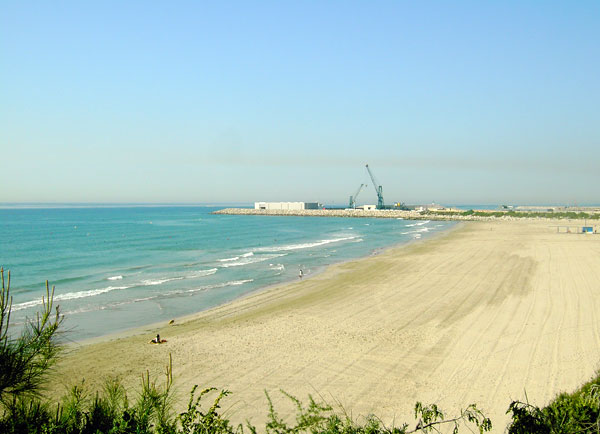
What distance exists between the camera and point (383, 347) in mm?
15867

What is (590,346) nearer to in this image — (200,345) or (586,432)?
(586,432)

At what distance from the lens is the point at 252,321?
66.7ft

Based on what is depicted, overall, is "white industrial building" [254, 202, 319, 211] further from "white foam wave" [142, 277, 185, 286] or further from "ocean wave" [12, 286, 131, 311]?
"ocean wave" [12, 286, 131, 311]

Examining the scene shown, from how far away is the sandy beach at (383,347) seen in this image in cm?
1216

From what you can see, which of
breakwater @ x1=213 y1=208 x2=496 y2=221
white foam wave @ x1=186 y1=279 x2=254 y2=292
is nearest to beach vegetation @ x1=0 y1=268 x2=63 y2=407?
white foam wave @ x1=186 y1=279 x2=254 y2=292

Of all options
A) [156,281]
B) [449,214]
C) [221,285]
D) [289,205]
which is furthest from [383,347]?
[289,205]

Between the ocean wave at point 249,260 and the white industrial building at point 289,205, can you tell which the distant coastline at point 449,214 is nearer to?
the white industrial building at point 289,205

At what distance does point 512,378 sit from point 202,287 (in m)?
21.1

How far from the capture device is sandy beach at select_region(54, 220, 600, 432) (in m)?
12.2

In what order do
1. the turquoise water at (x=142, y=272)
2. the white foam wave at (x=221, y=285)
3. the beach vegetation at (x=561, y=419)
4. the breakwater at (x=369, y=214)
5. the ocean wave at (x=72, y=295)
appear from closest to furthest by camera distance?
the beach vegetation at (x=561, y=419), the turquoise water at (x=142, y=272), the ocean wave at (x=72, y=295), the white foam wave at (x=221, y=285), the breakwater at (x=369, y=214)

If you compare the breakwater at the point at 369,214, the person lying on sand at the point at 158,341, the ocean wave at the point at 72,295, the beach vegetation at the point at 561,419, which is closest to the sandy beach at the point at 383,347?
the person lying on sand at the point at 158,341

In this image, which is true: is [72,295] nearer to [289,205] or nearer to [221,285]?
[221,285]

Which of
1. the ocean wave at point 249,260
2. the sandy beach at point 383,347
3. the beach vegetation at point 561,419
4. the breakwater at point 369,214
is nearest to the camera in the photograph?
the beach vegetation at point 561,419

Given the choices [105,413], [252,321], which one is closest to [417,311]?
[252,321]
